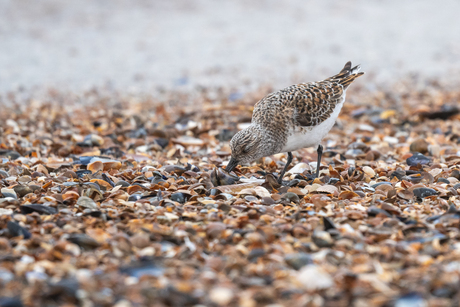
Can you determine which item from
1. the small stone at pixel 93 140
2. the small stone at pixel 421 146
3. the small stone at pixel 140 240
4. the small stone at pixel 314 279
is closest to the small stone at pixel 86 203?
the small stone at pixel 140 240

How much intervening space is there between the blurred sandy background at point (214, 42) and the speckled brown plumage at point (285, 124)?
564cm

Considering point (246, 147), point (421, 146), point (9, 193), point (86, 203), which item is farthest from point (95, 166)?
point (421, 146)

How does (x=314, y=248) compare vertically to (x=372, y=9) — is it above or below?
below

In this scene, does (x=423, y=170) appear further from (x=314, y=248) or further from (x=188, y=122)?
(x=188, y=122)

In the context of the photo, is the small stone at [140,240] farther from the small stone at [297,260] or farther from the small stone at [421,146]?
the small stone at [421,146]

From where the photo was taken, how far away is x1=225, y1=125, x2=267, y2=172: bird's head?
5094mm

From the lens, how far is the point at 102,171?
18.0 ft

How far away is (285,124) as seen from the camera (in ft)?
17.3

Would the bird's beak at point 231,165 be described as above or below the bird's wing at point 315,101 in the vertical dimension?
below

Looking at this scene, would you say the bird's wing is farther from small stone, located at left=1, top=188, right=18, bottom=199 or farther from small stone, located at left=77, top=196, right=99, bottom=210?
small stone, located at left=1, top=188, right=18, bottom=199

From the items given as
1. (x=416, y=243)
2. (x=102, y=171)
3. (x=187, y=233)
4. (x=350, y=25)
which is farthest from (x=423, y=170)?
(x=350, y=25)

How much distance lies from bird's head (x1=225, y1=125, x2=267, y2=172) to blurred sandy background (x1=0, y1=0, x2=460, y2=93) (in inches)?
242

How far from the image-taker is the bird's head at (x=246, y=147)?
16.7 ft

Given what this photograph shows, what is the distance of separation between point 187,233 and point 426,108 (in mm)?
6056
